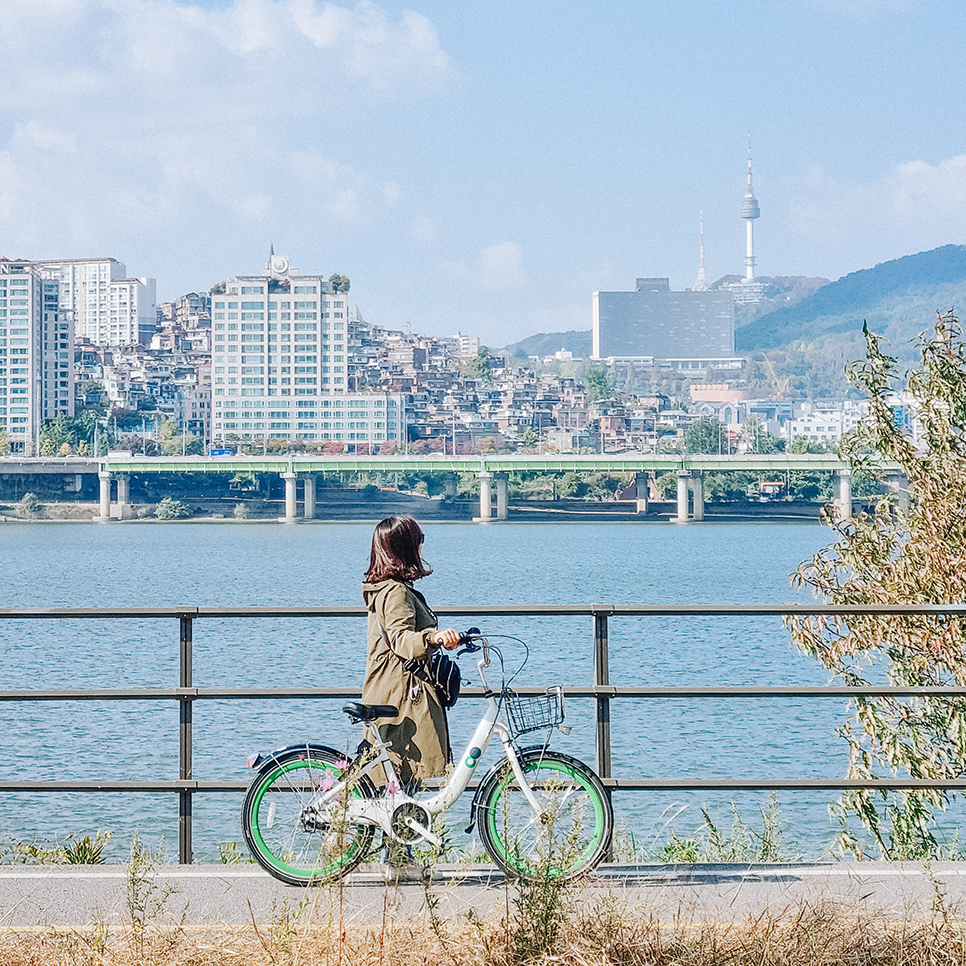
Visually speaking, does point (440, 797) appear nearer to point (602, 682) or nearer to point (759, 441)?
point (602, 682)

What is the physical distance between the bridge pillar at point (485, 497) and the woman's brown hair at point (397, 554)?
348ft

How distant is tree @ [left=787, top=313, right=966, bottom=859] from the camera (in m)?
9.05

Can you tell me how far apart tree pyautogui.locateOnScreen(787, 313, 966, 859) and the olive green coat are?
14.5ft

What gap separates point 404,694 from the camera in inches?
195

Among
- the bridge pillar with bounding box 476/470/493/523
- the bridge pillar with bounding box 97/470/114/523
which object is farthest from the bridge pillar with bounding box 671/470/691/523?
the bridge pillar with bounding box 97/470/114/523

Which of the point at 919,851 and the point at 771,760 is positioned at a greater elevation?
the point at 919,851

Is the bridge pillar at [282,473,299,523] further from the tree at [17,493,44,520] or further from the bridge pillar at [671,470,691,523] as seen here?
the bridge pillar at [671,470,691,523]

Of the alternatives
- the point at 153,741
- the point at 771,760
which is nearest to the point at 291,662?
the point at 153,741

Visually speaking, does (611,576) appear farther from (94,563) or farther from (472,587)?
(94,563)

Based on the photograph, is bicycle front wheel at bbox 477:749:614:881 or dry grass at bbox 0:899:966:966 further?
bicycle front wheel at bbox 477:749:614:881

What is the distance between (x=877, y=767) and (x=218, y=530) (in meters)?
105

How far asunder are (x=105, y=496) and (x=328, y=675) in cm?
9765

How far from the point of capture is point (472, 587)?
2226 inches

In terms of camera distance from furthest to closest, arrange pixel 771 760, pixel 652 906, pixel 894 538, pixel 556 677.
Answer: pixel 556 677, pixel 771 760, pixel 894 538, pixel 652 906
